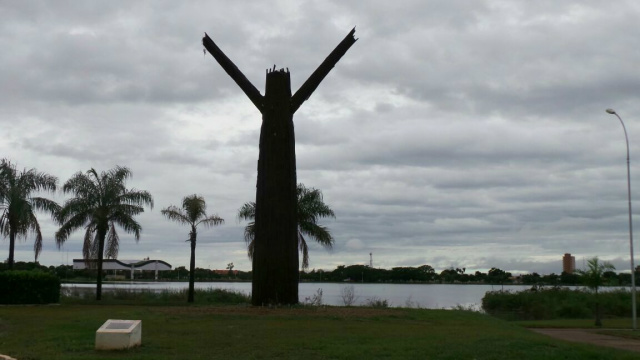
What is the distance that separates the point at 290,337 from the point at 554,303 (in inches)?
1192

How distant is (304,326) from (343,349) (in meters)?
3.89

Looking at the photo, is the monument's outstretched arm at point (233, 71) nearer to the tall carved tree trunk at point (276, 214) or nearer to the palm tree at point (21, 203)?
the tall carved tree trunk at point (276, 214)

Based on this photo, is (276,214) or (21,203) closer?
(276,214)

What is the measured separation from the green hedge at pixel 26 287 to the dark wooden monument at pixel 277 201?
12.5 meters

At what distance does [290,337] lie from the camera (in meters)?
15.0

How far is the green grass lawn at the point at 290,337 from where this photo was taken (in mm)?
12859

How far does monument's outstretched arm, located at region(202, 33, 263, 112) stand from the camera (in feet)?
76.1

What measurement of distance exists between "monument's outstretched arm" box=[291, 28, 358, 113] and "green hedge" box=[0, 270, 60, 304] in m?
14.5

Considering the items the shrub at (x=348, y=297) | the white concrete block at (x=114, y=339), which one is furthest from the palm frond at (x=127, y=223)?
the white concrete block at (x=114, y=339)

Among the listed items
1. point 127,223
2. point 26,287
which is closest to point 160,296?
point 127,223

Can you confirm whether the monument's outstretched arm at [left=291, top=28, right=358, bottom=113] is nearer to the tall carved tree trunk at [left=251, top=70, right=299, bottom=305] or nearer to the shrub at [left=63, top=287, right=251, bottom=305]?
the tall carved tree trunk at [left=251, top=70, right=299, bottom=305]

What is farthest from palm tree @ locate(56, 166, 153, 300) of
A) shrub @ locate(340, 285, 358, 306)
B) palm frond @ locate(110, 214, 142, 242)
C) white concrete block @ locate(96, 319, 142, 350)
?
white concrete block @ locate(96, 319, 142, 350)

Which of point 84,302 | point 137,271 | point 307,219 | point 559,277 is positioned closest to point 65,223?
point 84,302

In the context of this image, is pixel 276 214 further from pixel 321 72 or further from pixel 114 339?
pixel 114 339
